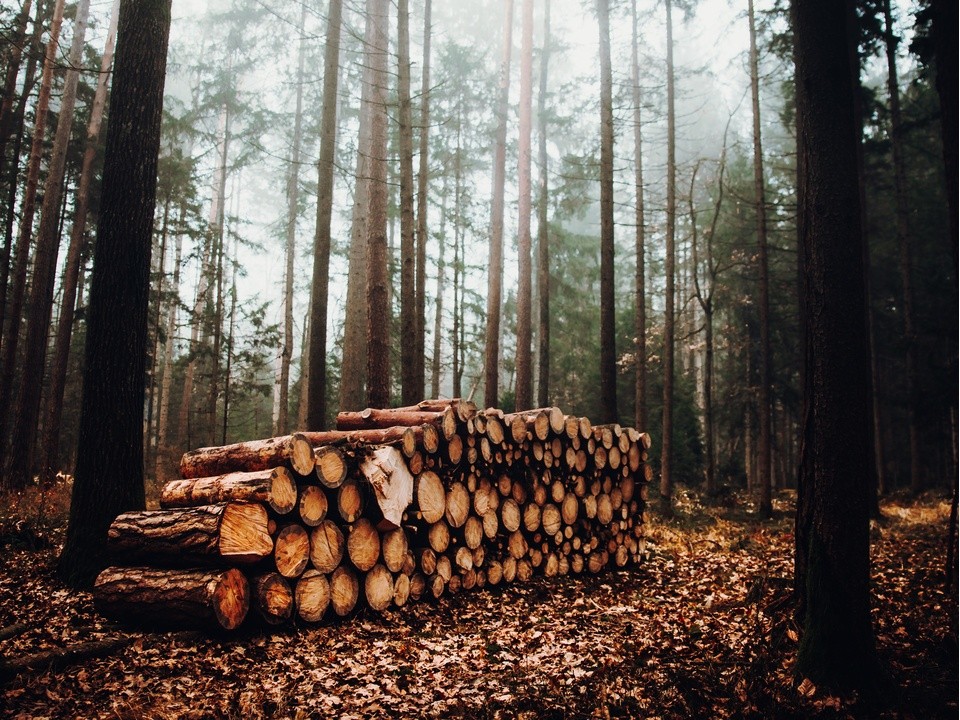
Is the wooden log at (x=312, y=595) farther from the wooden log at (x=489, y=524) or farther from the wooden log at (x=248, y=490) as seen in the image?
the wooden log at (x=489, y=524)

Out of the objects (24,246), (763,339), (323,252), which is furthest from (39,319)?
(763,339)

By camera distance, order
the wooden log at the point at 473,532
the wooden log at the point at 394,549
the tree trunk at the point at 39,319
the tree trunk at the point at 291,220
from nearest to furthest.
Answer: the wooden log at the point at 394,549 < the wooden log at the point at 473,532 < the tree trunk at the point at 39,319 < the tree trunk at the point at 291,220

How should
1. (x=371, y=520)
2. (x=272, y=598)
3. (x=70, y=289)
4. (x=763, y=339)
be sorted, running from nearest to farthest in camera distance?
(x=272, y=598) < (x=371, y=520) < (x=70, y=289) < (x=763, y=339)

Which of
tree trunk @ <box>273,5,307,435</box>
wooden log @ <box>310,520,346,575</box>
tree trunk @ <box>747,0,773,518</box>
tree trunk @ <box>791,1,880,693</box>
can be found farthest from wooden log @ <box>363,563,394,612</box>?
tree trunk @ <box>273,5,307,435</box>

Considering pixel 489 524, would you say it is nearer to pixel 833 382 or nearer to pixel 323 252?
pixel 833 382

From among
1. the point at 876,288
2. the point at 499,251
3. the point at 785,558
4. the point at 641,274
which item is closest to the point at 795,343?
the point at 876,288

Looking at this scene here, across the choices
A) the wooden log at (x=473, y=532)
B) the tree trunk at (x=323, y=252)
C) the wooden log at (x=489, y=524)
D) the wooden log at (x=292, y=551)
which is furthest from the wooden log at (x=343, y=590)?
the tree trunk at (x=323, y=252)

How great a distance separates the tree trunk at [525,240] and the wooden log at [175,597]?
10.1 meters

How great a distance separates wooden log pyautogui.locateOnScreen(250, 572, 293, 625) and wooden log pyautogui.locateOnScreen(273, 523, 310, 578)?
0.09m

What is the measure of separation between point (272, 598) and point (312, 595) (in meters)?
0.39

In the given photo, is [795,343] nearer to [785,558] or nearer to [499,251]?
[499,251]

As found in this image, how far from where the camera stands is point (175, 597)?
4273 millimetres

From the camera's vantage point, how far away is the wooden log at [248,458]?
4824 millimetres

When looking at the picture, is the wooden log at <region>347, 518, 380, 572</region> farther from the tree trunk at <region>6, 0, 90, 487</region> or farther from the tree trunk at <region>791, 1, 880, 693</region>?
the tree trunk at <region>6, 0, 90, 487</region>
